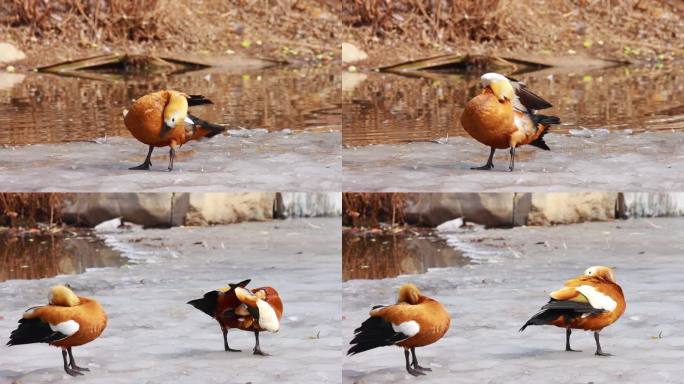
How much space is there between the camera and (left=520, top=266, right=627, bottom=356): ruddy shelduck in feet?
13.8

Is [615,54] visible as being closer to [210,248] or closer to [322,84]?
[322,84]

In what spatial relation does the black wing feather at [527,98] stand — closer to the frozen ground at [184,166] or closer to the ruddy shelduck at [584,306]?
the ruddy shelduck at [584,306]

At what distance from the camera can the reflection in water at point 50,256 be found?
21.9 feet

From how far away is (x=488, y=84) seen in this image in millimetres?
4535

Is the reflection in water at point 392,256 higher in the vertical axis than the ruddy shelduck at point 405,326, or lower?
lower

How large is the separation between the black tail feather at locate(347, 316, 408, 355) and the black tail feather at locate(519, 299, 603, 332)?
0.51 meters

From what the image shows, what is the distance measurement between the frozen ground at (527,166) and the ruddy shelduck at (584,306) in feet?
1.97

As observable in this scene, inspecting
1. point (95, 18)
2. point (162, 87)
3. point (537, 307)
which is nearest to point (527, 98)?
point (537, 307)

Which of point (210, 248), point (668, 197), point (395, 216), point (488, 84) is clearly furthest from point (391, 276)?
point (668, 197)

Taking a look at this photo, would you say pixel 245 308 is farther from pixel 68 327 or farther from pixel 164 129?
pixel 164 129

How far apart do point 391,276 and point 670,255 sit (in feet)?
5.49

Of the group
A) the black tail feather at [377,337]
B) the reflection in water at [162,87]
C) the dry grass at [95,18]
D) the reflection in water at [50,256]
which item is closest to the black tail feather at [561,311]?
the black tail feather at [377,337]

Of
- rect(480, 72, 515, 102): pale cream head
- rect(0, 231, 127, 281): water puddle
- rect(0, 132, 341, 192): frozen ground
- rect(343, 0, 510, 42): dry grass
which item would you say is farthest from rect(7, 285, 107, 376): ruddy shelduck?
rect(343, 0, 510, 42): dry grass

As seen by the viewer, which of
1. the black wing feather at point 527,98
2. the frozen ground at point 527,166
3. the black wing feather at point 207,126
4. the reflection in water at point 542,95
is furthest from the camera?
the reflection in water at point 542,95
